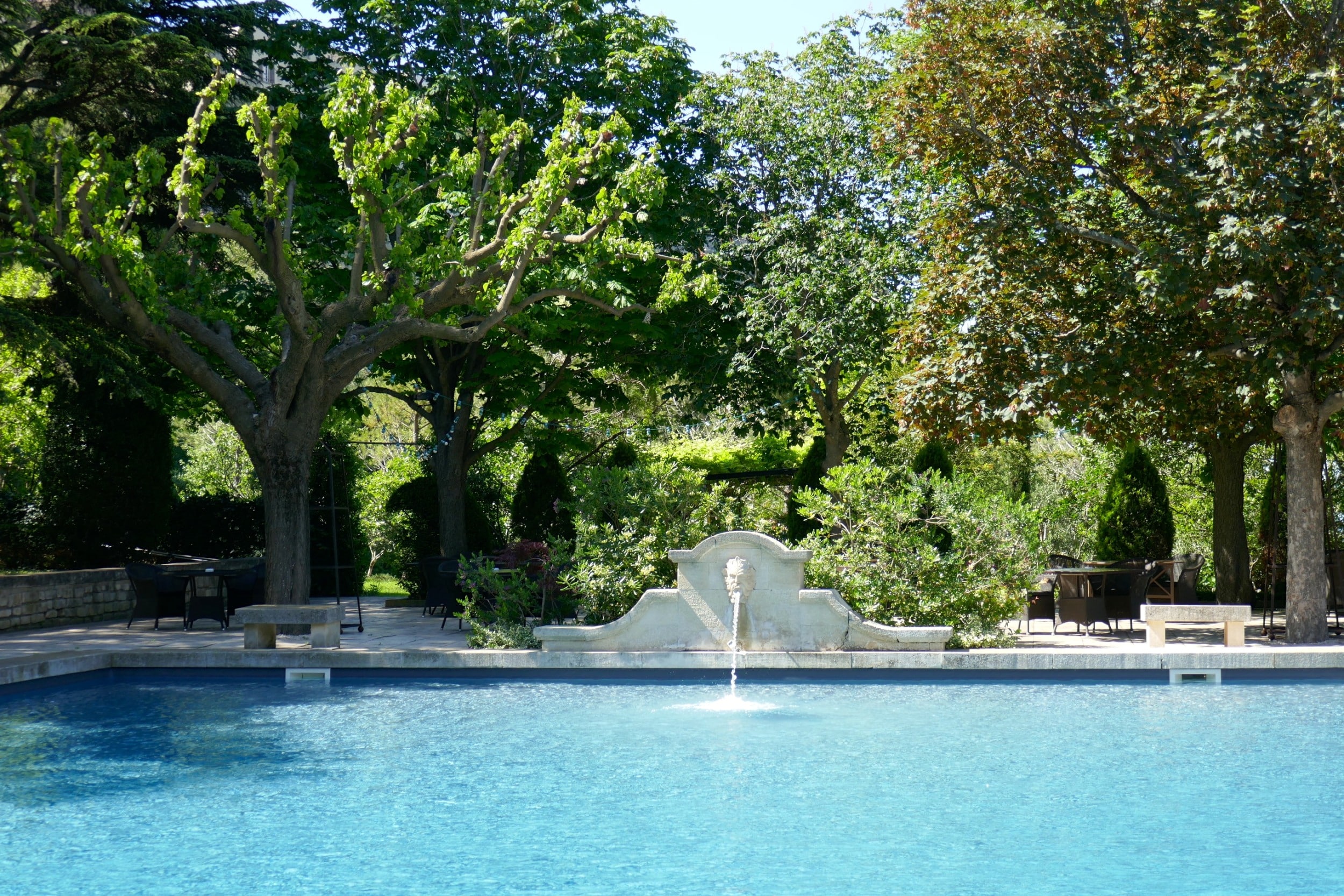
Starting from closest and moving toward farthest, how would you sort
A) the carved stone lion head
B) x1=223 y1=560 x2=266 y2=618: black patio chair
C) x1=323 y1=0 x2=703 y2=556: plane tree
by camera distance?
the carved stone lion head
x1=223 y1=560 x2=266 y2=618: black patio chair
x1=323 y1=0 x2=703 y2=556: plane tree

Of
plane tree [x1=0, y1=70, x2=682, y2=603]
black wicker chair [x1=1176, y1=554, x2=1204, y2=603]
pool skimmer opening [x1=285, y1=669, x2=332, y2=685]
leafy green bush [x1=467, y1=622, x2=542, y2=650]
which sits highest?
plane tree [x1=0, y1=70, x2=682, y2=603]

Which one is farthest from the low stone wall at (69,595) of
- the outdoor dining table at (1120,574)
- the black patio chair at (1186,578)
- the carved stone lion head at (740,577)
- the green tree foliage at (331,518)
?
the black patio chair at (1186,578)

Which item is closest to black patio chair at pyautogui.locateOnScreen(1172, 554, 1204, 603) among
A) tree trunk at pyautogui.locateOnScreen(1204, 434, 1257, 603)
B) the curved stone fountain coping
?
tree trunk at pyautogui.locateOnScreen(1204, 434, 1257, 603)

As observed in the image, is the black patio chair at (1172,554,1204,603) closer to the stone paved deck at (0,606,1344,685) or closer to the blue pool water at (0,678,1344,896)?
the stone paved deck at (0,606,1344,685)

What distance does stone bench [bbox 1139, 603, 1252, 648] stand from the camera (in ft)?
41.7

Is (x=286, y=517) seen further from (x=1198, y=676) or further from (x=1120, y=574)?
(x=1198, y=676)

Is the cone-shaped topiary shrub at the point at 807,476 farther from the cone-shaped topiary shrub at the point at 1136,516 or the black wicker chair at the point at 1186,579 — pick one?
the black wicker chair at the point at 1186,579

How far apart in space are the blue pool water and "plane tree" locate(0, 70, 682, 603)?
3940 millimetres

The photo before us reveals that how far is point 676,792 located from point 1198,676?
275 inches

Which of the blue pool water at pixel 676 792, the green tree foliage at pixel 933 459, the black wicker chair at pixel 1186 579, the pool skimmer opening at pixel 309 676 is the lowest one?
the blue pool water at pixel 676 792

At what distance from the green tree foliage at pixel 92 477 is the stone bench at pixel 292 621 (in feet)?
19.3

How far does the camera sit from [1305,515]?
531 inches

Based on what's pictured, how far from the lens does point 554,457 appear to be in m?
21.4

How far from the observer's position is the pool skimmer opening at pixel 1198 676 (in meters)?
12.3
